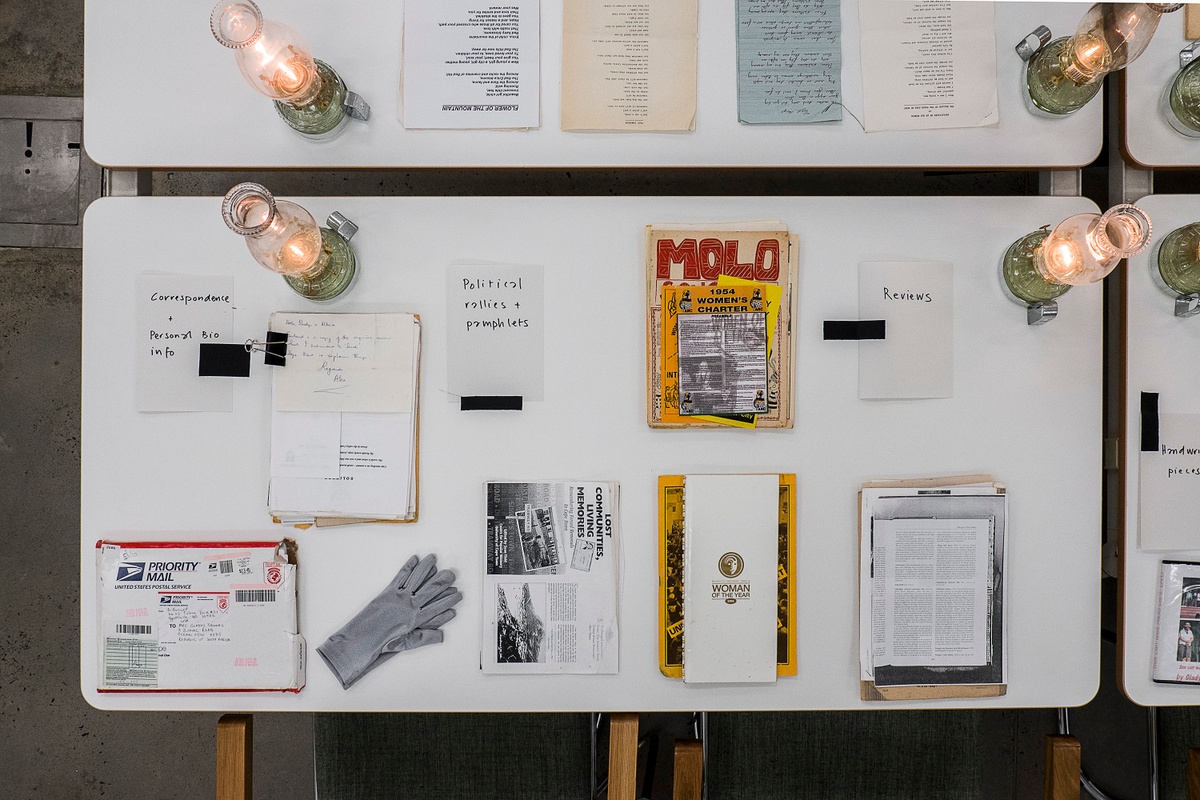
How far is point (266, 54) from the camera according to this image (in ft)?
3.35

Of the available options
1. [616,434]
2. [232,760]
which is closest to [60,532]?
[232,760]

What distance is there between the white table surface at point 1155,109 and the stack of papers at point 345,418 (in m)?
1.21

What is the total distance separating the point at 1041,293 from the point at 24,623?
8.00 feet

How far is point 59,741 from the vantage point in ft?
5.88

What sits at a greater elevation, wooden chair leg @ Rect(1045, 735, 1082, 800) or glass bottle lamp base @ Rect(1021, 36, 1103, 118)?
glass bottle lamp base @ Rect(1021, 36, 1103, 118)

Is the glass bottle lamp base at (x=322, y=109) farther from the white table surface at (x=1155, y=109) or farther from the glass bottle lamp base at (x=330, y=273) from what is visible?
the white table surface at (x=1155, y=109)

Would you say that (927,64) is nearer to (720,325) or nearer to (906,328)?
(906,328)

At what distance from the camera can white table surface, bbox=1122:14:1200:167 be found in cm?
110

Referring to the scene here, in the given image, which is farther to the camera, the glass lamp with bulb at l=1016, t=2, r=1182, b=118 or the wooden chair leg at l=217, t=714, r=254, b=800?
the wooden chair leg at l=217, t=714, r=254, b=800

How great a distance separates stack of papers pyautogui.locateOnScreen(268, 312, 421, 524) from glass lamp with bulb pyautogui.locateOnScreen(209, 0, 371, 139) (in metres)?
0.32

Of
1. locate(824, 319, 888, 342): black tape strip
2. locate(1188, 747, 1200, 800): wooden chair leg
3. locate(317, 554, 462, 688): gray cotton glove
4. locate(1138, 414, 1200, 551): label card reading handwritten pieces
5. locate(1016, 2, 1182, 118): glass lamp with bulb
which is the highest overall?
locate(1016, 2, 1182, 118): glass lamp with bulb

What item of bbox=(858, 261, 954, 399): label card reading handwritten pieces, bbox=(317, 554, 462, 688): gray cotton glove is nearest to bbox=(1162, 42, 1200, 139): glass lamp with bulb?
bbox=(858, 261, 954, 399): label card reading handwritten pieces

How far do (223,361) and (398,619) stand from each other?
1.66 ft

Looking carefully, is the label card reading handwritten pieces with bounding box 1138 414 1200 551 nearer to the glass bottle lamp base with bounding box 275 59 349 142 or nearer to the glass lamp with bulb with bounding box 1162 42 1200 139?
the glass lamp with bulb with bounding box 1162 42 1200 139
